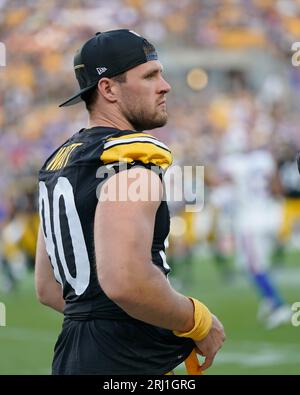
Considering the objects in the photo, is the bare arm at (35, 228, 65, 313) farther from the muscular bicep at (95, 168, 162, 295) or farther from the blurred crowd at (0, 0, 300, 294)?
the blurred crowd at (0, 0, 300, 294)

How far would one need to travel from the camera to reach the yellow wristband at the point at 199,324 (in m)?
2.56

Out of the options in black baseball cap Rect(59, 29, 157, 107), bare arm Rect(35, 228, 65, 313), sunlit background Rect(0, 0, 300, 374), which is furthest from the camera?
sunlit background Rect(0, 0, 300, 374)

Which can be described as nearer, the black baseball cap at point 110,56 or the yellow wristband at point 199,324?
the yellow wristband at point 199,324

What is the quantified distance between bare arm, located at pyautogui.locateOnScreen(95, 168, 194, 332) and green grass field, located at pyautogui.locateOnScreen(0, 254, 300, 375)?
3.84 meters

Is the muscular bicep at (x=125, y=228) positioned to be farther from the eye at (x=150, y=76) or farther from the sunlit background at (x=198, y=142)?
the sunlit background at (x=198, y=142)

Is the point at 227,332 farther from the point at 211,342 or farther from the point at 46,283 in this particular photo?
the point at 211,342

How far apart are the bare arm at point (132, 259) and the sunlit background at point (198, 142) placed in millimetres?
3954

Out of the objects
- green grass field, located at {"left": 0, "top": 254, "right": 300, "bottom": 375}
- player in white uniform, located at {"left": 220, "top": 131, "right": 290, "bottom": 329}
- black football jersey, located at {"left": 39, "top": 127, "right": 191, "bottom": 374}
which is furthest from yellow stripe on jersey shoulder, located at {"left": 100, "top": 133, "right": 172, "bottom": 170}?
player in white uniform, located at {"left": 220, "top": 131, "right": 290, "bottom": 329}

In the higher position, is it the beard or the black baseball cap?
the black baseball cap

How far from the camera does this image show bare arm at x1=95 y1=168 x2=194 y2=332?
2420 mm

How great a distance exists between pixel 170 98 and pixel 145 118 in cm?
1799

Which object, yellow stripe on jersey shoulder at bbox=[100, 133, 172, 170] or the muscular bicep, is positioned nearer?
the muscular bicep

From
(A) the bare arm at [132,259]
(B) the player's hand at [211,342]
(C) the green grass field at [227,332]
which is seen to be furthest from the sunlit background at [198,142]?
(A) the bare arm at [132,259]

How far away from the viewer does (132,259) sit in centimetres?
→ 242
